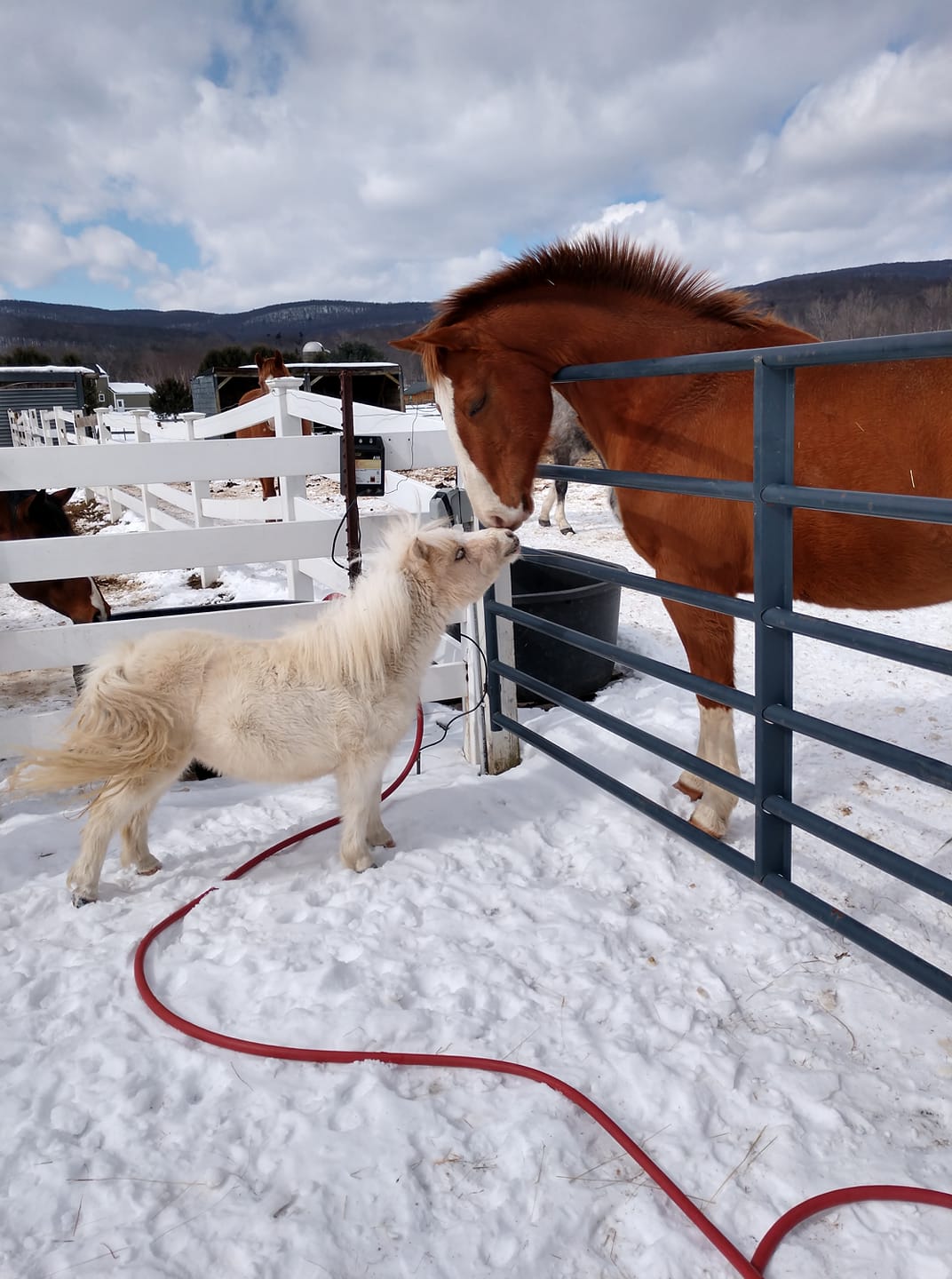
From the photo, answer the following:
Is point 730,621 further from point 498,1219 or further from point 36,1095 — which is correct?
point 36,1095

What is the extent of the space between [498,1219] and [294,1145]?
0.47 metres

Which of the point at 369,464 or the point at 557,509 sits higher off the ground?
the point at 369,464

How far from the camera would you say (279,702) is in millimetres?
2734

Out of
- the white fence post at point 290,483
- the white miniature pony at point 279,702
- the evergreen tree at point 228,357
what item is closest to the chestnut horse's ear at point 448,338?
the white miniature pony at point 279,702

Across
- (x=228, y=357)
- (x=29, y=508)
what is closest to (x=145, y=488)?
(x=29, y=508)

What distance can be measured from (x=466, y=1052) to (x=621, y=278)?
2.68m

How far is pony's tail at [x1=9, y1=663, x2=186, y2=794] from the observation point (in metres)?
2.64

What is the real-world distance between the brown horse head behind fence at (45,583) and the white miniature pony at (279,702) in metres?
2.69

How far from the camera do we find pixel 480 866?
2916 millimetres

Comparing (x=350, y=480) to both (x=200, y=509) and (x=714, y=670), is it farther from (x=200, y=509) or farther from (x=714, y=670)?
(x=200, y=509)

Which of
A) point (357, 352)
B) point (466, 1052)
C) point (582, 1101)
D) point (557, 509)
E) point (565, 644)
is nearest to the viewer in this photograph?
point (582, 1101)

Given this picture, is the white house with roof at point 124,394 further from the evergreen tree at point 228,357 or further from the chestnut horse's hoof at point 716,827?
the chestnut horse's hoof at point 716,827

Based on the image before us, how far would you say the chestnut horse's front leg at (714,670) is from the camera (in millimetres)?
3061

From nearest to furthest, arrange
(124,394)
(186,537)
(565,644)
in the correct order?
1. (186,537)
2. (565,644)
3. (124,394)
